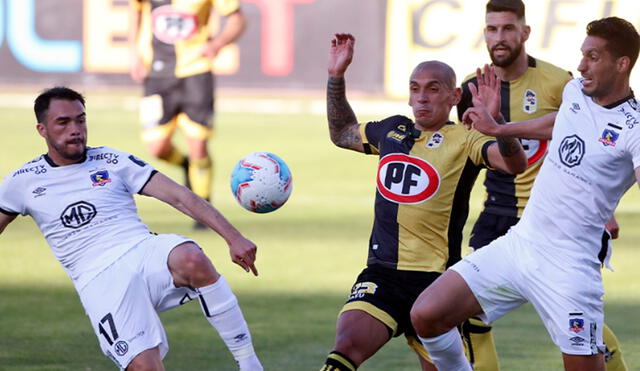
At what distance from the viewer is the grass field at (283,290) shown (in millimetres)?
7965

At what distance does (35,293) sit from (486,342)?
4.39 meters

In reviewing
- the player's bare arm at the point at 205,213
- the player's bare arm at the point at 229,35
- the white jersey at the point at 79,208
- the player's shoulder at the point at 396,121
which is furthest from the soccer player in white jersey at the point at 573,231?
the player's bare arm at the point at 229,35

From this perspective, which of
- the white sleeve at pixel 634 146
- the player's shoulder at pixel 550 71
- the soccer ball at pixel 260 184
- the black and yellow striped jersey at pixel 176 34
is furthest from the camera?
the black and yellow striped jersey at pixel 176 34

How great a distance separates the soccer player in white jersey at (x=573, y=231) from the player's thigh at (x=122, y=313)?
1348 mm

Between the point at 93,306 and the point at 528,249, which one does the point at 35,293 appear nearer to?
the point at 93,306

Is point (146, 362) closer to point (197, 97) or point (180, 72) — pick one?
point (197, 97)

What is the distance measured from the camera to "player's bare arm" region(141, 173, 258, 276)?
6.13m

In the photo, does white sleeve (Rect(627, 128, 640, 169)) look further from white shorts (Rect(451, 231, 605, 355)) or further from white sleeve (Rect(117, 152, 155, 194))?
white sleeve (Rect(117, 152, 155, 194))

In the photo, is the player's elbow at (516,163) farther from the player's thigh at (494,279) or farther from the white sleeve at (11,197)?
the white sleeve at (11,197)

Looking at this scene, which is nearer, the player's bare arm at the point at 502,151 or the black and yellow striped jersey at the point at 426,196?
the player's bare arm at the point at 502,151

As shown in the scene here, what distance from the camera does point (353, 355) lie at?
5.99 m

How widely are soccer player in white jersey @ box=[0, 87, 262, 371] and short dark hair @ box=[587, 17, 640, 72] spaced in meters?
1.98

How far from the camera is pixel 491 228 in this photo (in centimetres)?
759

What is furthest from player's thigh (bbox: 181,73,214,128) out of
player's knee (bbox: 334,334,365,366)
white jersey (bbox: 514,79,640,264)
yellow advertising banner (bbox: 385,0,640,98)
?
yellow advertising banner (bbox: 385,0,640,98)
